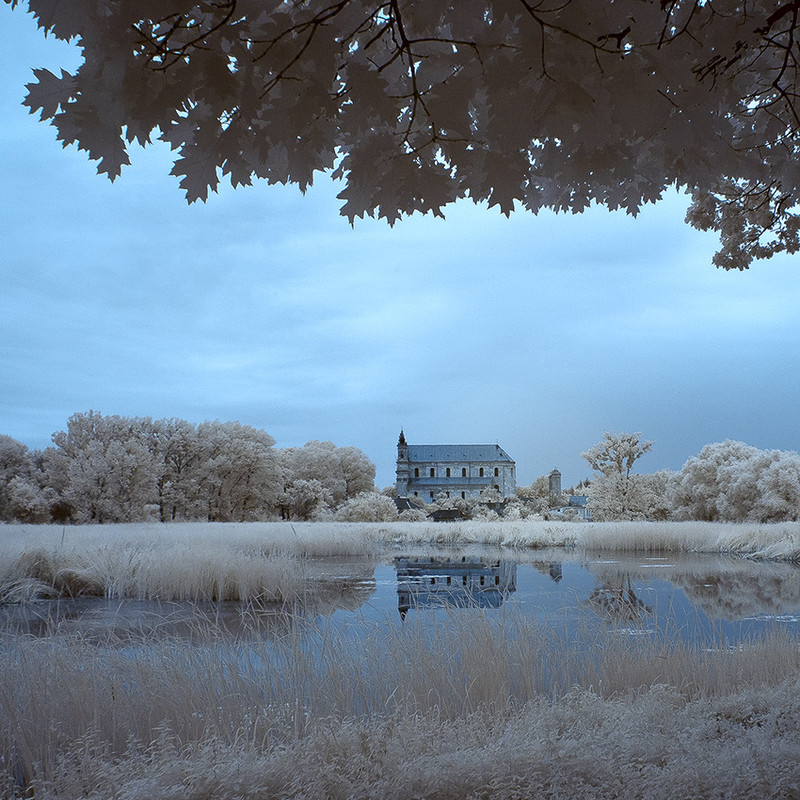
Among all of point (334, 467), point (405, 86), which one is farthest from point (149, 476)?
point (405, 86)

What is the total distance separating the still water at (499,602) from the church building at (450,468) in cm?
6594

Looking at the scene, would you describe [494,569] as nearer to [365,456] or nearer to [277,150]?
[277,150]

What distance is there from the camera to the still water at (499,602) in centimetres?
482

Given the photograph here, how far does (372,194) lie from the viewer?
2.12m

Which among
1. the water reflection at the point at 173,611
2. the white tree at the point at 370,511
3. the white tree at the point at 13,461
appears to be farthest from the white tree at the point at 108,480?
the water reflection at the point at 173,611

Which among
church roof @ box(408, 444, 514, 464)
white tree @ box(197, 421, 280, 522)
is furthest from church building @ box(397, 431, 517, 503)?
white tree @ box(197, 421, 280, 522)

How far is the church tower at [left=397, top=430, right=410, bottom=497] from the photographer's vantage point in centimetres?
8088

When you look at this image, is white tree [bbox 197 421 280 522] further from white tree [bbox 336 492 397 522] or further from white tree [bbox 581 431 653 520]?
white tree [bbox 581 431 653 520]

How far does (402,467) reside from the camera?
81812 millimetres

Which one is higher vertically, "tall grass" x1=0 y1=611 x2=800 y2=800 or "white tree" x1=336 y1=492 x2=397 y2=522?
"tall grass" x1=0 y1=611 x2=800 y2=800

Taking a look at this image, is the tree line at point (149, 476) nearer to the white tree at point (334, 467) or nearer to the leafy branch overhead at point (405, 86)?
the white tree at point (334, 467)

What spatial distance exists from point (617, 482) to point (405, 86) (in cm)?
2388

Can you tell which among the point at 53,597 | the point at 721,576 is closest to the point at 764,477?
the point at 721,576

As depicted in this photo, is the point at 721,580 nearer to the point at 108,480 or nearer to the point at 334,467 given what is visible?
the point at 108,480
